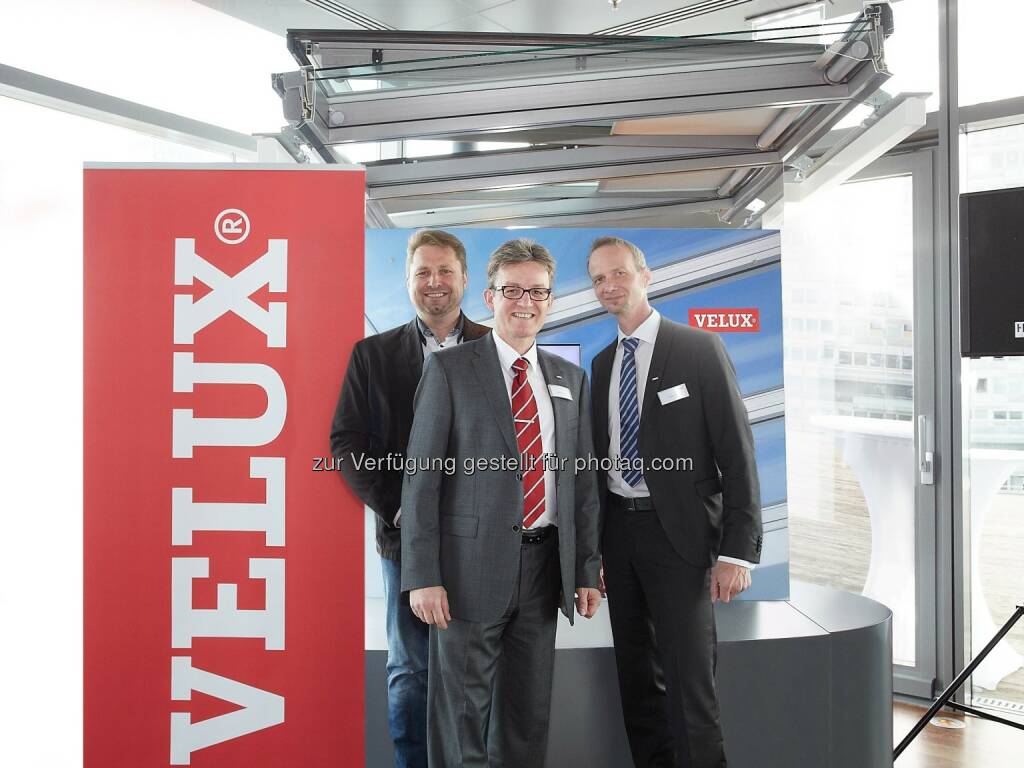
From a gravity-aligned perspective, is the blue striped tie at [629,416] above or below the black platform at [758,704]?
above

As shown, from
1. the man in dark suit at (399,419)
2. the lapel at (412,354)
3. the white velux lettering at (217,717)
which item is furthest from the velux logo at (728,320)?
the white velux lettering at (217,717)

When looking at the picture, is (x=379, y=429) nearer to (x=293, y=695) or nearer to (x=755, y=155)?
(x=293, y=695)

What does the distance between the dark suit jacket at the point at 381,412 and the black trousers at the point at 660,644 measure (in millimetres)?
672

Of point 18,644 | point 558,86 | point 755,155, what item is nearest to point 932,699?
point 755,155

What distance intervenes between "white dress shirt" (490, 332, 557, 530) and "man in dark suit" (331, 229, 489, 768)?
0.26 metres

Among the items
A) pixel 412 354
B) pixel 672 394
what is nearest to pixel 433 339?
pixel 412 354

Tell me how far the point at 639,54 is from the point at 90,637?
2066mm

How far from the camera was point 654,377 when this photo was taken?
2408mm

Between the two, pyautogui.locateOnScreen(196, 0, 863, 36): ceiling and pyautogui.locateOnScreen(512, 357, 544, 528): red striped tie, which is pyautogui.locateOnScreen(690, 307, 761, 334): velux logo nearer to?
pyautogui.locateOnScreen(512, 357, 544, 528): red striped tie

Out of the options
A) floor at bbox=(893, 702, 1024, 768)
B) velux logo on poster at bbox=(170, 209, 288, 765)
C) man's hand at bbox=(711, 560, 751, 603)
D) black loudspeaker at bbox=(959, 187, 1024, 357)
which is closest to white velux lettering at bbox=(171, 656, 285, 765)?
velux logo on poster at bbox=(170, 209, 288, 765)

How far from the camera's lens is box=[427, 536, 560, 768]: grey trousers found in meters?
2.08

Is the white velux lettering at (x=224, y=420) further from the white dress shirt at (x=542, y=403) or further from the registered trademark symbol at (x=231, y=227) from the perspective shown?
the white dress shirt at (x=542, y=403)

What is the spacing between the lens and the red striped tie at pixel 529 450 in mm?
2180

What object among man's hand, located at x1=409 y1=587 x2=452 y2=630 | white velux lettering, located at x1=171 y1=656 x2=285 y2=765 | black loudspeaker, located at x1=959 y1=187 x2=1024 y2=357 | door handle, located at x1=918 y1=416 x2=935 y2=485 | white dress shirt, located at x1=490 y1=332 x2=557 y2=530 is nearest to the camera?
white velux lettering, located at x1=171 y1=656 x2=285 y2=765
